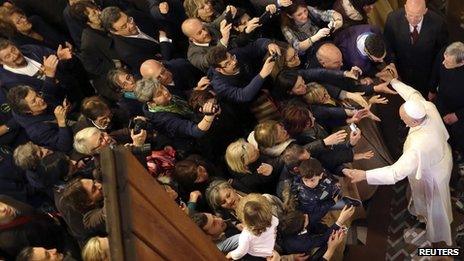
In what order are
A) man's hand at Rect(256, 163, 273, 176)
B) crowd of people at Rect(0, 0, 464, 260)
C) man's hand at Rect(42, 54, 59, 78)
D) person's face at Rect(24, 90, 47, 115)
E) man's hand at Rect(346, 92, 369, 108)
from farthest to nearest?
1. man's hand at Rect(42, 54, 59, 78)
2. man's hand at Rect(346, 92, 369, 108)
3. person's face at Rect(24, 90, 47, 115)
4. man's hand at Rect(256, 163, 273, 176)
5. crowd of people at Rect(0, 0, 464, 260)

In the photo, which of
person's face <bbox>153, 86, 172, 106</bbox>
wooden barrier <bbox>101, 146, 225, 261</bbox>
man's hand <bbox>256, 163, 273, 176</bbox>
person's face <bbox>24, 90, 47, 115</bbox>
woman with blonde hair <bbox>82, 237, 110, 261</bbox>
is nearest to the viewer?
wooden barrier <bbox>101, 146, 225, 261</bbox>

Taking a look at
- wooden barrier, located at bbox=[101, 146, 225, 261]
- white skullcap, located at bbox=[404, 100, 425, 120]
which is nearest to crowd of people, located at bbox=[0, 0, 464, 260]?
white skullcap, located at bbox=[404, 100, 425, 120]

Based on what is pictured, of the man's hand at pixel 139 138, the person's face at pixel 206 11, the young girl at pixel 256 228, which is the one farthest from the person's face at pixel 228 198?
the person's face at pixel 206 11

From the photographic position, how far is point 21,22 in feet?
14.1

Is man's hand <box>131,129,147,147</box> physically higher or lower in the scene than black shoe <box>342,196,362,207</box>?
higher

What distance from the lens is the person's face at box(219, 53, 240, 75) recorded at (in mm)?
3578

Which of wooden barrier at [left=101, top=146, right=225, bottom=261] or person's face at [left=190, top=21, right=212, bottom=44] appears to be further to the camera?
person's face at [left=190, top=21, right=212, bottom=44]

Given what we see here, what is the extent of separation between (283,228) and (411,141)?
970 mm

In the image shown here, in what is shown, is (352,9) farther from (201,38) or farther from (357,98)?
(201,38)

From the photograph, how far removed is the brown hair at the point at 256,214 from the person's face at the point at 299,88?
0.91 meters

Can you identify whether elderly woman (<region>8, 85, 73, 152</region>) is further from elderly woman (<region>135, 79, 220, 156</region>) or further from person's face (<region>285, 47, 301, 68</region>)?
person's face (<region>285, 47, 301, 68</region>)

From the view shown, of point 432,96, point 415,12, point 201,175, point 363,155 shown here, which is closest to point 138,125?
point 201,175

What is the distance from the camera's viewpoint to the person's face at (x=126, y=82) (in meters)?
3.83

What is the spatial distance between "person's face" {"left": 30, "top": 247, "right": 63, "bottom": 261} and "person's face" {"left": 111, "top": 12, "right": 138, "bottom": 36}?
5.31ft
